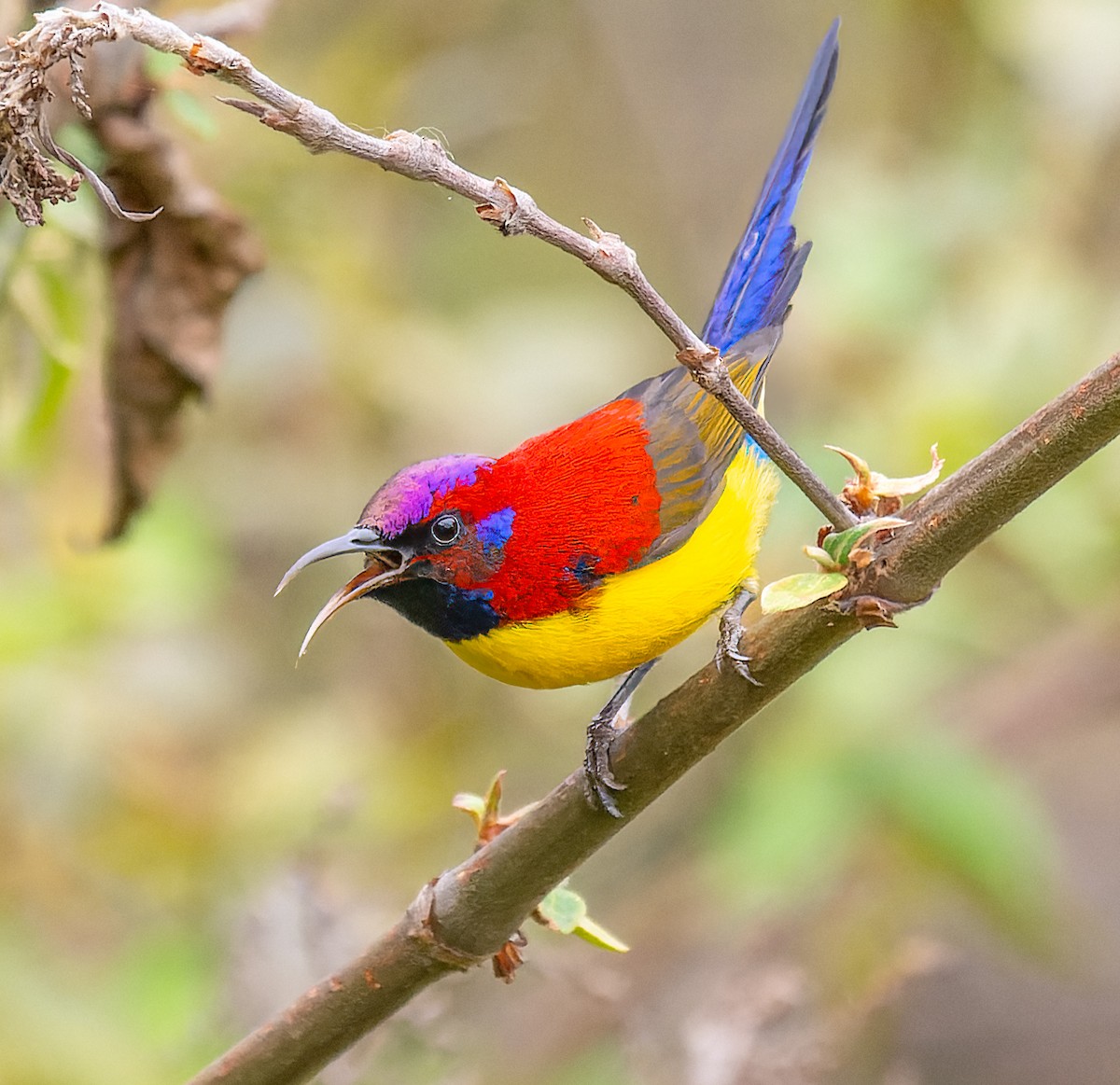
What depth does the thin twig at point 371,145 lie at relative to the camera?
1.30m

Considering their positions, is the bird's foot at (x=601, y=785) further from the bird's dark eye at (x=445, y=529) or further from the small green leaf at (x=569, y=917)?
the bird's dark eye at (x=445, y=529)

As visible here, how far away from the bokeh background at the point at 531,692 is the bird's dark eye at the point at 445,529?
63 centimetres

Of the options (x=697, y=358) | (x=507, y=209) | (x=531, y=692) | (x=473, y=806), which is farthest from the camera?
(x=531, y=692)

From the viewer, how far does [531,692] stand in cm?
493

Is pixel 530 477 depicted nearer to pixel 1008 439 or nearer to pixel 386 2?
pixel 1008 439

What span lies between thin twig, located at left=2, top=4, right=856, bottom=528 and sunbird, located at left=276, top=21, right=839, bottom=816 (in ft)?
3.05

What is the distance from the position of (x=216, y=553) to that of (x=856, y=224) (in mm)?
2038

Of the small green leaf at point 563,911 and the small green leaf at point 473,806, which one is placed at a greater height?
the small green leaf at point 473,806

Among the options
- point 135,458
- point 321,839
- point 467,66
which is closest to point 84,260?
point 135,458

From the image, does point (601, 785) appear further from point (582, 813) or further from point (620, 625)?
point (620, 625)

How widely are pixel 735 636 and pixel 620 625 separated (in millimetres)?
470

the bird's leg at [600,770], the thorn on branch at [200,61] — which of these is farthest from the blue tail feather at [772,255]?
the thorn on branch at [200,61]

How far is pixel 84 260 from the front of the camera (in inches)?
104

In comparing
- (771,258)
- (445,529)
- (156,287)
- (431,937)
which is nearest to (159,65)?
(156,287)
